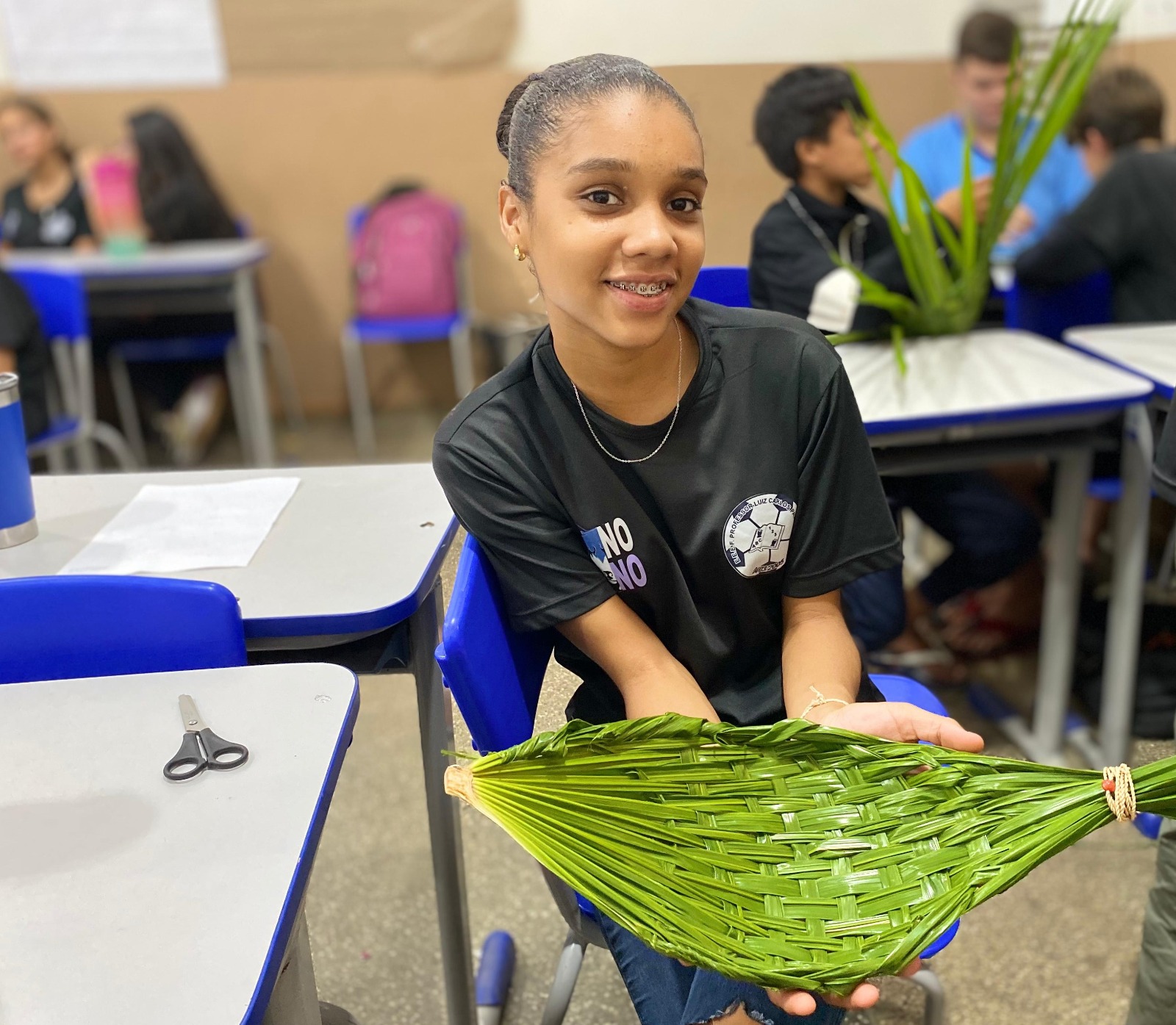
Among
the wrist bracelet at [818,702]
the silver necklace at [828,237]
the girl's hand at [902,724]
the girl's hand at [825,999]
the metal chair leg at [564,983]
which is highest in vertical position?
the silver necklace at [828,237]

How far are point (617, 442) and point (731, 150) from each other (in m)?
0.72

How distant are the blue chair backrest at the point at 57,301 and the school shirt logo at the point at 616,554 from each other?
2354 millimetres

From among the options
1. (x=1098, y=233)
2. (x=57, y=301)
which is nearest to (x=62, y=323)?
(x=57, y=301)

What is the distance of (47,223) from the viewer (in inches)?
153

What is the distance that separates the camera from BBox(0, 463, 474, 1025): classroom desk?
117 cm

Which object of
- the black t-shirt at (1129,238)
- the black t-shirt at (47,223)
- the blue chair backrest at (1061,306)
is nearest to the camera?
the black t-shirt at (1129,238)

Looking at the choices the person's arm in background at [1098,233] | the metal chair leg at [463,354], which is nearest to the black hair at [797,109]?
the person's arm in background at [1098,233]

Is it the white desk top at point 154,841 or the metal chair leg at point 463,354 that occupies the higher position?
the white desk top at point 154,841

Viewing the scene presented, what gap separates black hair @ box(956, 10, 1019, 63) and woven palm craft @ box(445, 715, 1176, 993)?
Answer: 8.10 ft

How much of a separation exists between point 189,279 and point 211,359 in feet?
2.23

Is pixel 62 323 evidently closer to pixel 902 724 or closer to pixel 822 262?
pixel 822 262

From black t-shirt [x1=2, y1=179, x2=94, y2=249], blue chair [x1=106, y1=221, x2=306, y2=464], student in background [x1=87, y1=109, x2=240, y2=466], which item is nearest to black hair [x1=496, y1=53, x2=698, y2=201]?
blue chair [x1=106, y1=221, x2=306, y2=464]

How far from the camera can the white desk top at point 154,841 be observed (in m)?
0.69

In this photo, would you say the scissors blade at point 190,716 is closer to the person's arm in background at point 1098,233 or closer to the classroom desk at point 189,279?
the person's arm in background at point 1098,233
